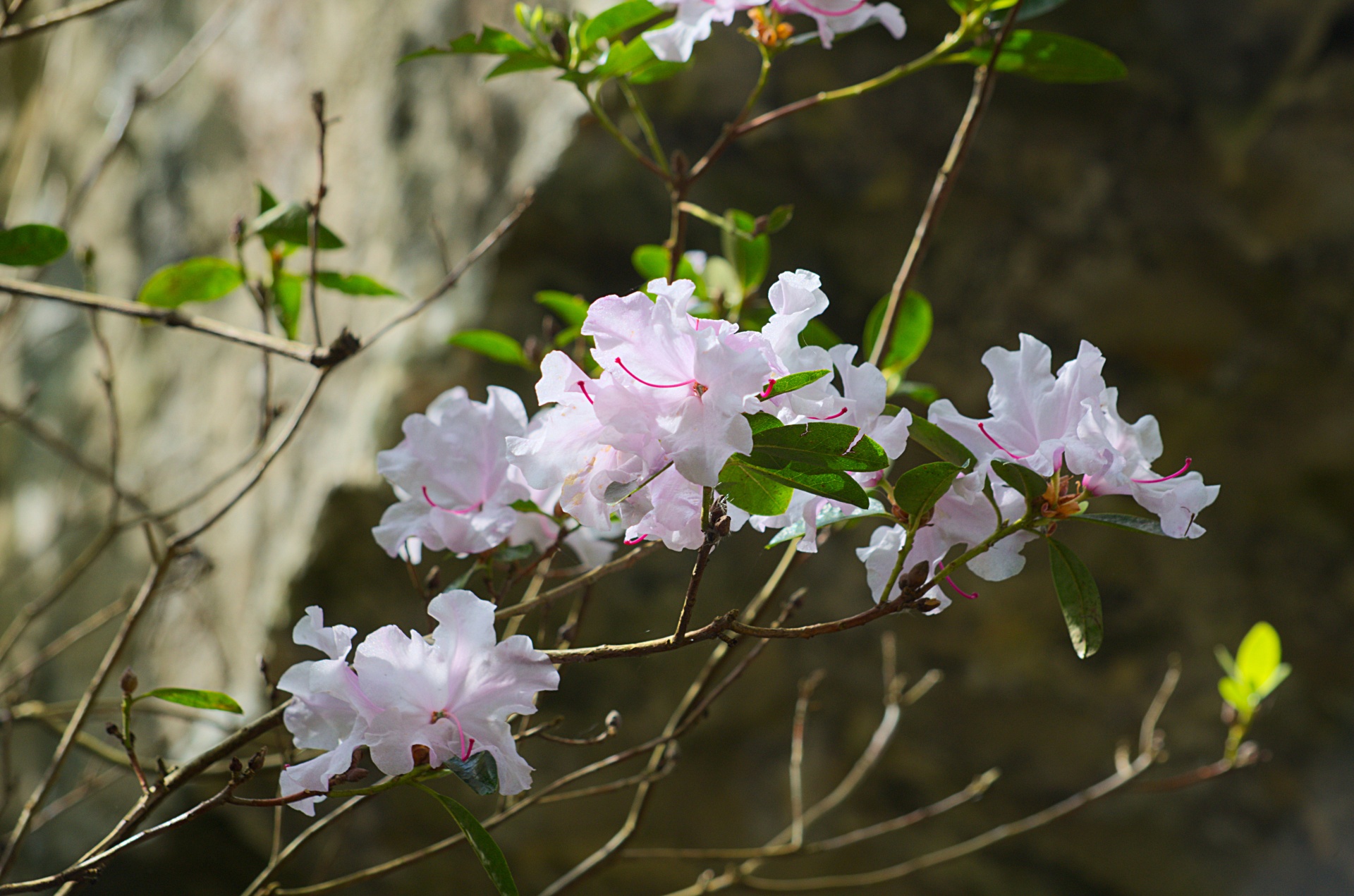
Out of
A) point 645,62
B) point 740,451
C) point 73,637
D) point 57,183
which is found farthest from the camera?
point 57,183

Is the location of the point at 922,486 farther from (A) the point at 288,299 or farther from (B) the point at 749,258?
(A) the point at 288,299

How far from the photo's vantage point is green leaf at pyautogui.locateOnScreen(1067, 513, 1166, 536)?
471mm

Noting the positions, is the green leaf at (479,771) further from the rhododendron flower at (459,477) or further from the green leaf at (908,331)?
the green leaf at (908,331)

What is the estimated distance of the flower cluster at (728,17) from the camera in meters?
0.63

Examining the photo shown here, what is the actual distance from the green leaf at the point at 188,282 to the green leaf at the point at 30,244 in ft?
0.26

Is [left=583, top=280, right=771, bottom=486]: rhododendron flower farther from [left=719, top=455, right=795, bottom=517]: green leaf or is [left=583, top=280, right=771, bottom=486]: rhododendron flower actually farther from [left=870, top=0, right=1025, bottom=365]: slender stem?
[left=870, top=0, right=1025, bottom=365]: slender stem

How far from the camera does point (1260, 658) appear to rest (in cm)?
101

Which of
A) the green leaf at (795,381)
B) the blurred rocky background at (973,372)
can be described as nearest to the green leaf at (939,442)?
the green leaf at (795,381)

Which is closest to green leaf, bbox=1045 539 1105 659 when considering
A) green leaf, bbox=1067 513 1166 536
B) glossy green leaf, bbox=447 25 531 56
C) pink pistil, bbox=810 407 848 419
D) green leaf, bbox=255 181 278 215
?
green leaf, bbox=1067 513 1166 536

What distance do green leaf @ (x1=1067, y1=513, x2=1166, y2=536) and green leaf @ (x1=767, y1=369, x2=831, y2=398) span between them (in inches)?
6.6

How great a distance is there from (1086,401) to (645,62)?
17.9 inches

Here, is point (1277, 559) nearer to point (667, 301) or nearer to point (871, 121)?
point (871, 121)

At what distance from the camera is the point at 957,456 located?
1.66 feet

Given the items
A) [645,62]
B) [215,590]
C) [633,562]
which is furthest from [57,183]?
[633,562]
